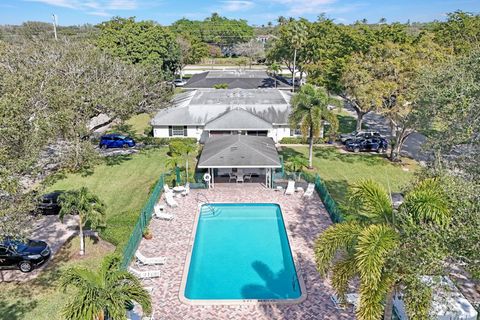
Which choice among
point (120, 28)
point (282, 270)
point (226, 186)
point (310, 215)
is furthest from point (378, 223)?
point (120, 28)

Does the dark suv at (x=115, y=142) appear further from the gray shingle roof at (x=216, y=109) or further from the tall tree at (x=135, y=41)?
the tall tree at (x=135, y=41)

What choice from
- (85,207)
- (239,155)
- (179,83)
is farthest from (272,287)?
(179,83)

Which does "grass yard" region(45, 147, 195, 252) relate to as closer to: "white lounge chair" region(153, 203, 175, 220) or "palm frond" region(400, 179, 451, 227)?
"white lounge chair" region(153, 203, 175, 220)

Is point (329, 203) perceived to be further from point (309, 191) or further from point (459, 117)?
point (459, 117)

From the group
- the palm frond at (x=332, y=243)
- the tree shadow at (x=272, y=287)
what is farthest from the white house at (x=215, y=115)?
the palm frond at (x=332, y=243)

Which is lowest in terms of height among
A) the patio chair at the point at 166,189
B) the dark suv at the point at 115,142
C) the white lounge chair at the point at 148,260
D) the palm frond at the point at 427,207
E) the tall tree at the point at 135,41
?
the white lounge chair at the point at 148,260

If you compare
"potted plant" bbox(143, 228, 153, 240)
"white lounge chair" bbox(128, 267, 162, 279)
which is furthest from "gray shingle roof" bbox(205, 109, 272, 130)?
"white lounge chair" bbox(128, 267, 162, 279)
